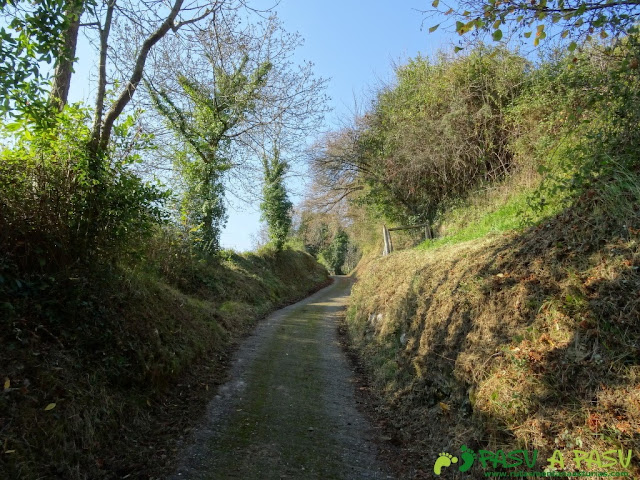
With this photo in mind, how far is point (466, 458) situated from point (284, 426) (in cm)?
222

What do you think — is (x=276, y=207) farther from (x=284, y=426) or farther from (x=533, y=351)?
(x=533, y=351)

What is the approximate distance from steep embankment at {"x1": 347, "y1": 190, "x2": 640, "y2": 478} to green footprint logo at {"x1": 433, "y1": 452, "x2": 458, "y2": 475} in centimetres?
6

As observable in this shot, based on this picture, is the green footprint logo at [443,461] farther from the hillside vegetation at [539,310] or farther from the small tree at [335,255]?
the small tree at [335,255]

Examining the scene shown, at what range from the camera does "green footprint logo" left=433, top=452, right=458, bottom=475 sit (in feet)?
12.1

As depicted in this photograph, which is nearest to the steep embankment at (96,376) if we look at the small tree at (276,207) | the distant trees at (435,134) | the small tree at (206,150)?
the small tree at (206,150)

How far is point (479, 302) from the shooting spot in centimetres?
484

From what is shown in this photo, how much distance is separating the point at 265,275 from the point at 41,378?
15902 mm

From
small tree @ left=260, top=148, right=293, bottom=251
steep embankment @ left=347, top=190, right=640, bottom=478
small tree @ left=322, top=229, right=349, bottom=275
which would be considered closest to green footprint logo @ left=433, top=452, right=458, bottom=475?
steep embankment @ left=347, top=190, right=640, bottom=478

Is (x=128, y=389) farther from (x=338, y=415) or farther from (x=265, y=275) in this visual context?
(x=265, y=275)

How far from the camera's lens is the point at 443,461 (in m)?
3.76

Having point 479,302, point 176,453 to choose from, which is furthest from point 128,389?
point 479,302

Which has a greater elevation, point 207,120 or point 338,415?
point 207,120

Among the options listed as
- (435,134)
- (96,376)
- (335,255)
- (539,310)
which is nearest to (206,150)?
(435,134)

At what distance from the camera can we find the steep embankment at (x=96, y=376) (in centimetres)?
327
